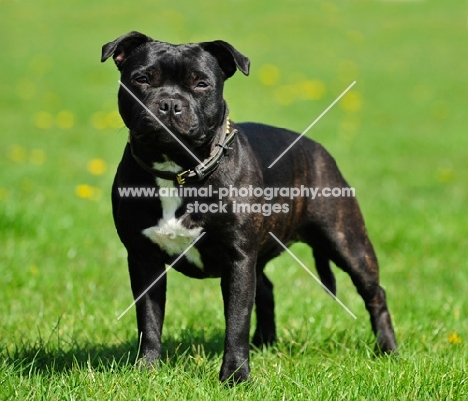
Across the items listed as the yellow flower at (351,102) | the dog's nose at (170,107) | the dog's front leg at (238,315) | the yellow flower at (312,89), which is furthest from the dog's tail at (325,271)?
the yellow flower at (312,89)

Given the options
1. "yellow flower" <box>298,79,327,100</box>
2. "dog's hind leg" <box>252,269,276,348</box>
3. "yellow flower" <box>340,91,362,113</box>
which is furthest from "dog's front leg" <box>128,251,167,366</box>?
"yellow flower" <box>298,79,327,100</box>

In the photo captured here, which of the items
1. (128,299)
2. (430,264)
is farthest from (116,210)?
(430,264)

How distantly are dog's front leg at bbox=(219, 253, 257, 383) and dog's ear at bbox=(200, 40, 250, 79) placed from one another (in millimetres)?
982

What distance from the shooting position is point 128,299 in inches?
241

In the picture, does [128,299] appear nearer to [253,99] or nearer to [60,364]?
[60,364]

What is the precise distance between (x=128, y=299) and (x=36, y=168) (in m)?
4.76

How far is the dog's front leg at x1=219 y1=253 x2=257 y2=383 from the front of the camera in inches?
161

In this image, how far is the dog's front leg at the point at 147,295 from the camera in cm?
433

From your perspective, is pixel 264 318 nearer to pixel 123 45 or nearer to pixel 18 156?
pixel 123 45

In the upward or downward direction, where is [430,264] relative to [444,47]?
downward

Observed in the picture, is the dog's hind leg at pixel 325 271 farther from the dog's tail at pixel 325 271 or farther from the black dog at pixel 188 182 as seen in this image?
the black dog at pixel 188 182

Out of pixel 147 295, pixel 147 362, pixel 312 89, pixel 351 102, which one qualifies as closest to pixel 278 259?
pixel 147 295

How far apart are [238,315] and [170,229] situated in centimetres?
55

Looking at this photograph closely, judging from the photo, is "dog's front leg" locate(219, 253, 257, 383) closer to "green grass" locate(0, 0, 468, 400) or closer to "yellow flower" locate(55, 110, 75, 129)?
"green grass" locate(0, 0, 468, 400)
